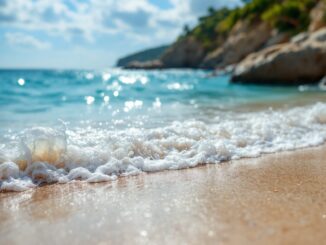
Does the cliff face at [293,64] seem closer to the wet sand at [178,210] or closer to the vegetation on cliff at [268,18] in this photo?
the wet sand at [178,210]

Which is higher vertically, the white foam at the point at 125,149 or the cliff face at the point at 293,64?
the cliff face at the point at 293,64

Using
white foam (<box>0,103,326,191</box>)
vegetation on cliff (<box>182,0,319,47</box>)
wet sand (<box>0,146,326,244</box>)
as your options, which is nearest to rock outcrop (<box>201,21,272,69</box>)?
vegetation on cliff (<box>182,0,319,47</box>)

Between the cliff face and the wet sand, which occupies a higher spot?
the cliff face

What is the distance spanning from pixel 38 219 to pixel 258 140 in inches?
153

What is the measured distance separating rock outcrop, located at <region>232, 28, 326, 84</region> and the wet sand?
17.0m

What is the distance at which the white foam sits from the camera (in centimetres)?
Answer: 409

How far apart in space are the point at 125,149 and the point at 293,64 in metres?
17.4

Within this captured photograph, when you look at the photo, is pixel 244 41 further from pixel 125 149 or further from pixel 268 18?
pixel 125 149

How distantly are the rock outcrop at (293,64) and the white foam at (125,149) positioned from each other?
14.3 m

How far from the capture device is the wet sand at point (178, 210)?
8.11ft

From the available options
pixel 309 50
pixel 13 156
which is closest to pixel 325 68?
pixel 309 50

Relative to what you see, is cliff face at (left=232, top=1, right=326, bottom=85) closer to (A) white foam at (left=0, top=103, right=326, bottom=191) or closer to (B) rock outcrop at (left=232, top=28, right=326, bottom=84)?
(B) rock outcrop at (left=232, top=28, right=326, bottom=84)

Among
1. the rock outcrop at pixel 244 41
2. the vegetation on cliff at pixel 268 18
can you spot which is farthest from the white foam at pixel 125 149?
the rock outcrop at pixel 244 41

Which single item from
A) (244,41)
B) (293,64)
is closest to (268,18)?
(244,41)
